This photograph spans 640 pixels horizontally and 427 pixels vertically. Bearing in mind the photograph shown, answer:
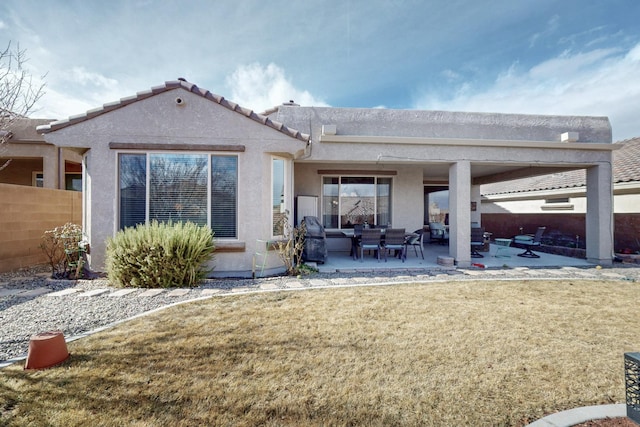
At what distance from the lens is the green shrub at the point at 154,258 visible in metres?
6.88

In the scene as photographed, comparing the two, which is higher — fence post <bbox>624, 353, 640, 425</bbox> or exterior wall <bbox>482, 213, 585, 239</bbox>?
exterior wall <bbox>482, 213, 585, 239</bbox>

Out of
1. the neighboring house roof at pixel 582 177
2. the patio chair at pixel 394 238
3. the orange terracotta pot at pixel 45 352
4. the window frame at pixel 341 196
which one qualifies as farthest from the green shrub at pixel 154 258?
the neighboring house roof at pixel 582 177

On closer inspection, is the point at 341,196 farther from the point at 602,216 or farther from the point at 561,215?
the point at 561,215

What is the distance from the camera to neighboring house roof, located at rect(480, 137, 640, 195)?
13.3m

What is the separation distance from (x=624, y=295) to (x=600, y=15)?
10589mm

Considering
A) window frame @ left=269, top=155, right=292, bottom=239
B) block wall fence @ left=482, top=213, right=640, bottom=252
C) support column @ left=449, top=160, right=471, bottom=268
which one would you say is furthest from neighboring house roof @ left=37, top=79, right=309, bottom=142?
block wall fence @ left=482, top=213, right=640, bottom=252

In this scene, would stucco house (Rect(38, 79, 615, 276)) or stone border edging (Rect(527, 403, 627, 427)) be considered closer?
stone border edging (Rect(527, 403, 627, 427))

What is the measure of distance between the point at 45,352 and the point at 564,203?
2300 cm

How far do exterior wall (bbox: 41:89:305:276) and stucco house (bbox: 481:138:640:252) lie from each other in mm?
13132

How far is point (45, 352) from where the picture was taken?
3.35m

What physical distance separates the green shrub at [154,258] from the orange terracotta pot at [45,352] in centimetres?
350

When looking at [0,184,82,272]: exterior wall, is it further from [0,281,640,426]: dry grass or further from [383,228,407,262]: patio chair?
[383,228,407,262]: patio chair

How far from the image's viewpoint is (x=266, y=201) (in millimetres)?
8383

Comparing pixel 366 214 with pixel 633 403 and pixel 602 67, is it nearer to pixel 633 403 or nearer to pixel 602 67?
pixel 633 403
